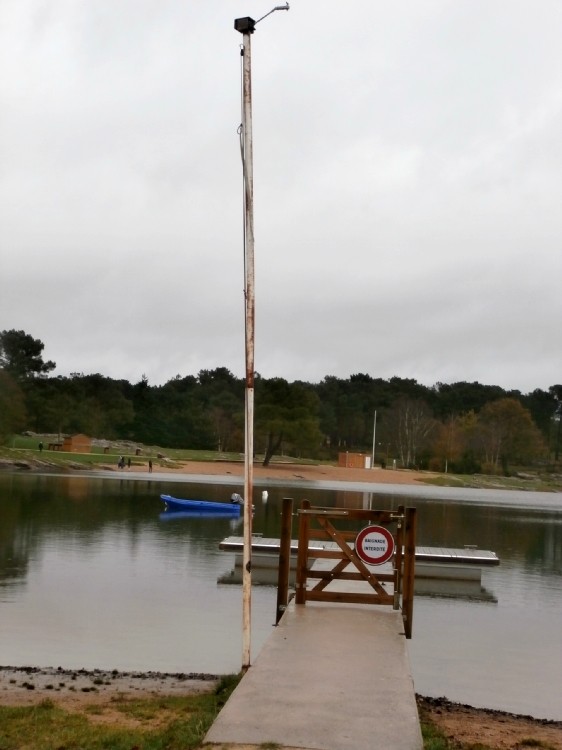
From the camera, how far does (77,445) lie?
→ 84688 mm

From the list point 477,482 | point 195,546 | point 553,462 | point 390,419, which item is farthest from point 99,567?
point 553,462

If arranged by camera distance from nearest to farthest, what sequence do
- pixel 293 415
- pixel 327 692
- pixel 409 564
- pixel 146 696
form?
pixel 327 692 → pixel 146 696 → pixel 409 564 → pixel 293 415

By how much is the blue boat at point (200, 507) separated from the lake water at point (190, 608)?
304 centimetres

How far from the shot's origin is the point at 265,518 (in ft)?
111

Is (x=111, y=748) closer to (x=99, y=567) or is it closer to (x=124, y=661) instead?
(x=124, y=661)

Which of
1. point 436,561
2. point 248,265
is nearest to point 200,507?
point 436,561

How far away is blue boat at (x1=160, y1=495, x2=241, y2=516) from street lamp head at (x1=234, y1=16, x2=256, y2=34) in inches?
1065

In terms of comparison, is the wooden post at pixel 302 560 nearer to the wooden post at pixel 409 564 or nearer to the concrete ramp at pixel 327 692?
the concrete ramp at pixel 327 692

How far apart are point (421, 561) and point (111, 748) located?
14.5 m

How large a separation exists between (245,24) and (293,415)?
74.1 meters

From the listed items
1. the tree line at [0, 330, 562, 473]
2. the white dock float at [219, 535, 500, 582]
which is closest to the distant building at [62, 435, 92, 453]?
the tree line at [0, 330, 562, 473]

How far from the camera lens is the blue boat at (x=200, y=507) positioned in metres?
35.7

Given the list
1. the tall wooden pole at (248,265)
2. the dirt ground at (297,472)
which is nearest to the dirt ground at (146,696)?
the tall wooden pole at (248,265)

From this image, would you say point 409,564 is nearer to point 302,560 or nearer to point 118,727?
point 302,560
